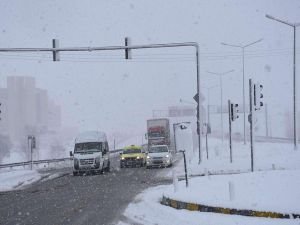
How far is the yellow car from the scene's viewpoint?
144 ft

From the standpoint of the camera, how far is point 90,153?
36.5 m

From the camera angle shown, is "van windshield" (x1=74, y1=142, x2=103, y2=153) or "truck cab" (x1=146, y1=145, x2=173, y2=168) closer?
"van windshield" (x1=74, y1=142, x2=103, y2=153)

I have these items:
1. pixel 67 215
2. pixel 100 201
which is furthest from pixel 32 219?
pixel 100 201

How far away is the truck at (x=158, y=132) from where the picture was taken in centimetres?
6206

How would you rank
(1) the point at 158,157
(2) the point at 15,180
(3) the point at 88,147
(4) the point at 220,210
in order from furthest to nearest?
(1) the point at 158,157, (3) the point at 88,147, (2) the point at 15,180, (4) the point at 220,210

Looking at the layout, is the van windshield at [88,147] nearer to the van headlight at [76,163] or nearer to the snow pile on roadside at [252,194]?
the van headlight at [76,163]

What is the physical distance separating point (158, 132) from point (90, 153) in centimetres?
2662

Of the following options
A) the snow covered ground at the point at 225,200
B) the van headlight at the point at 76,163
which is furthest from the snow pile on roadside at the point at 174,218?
the van headlight at the point at 76,163

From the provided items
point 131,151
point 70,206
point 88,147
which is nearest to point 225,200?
point 70,206

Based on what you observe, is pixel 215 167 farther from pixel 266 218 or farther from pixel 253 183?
pixel 266 218

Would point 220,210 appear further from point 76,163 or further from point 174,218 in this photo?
point 76,163

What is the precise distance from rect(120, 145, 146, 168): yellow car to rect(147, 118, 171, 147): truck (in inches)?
666

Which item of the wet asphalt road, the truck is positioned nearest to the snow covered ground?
the wet asphalt road

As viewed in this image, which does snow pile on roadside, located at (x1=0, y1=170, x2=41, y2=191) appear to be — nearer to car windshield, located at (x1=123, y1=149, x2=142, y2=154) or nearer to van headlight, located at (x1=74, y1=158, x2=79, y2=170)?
van headlight, located at (x1=74, y1=158, x2=79, y2=170)
